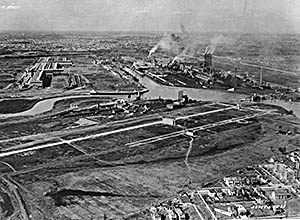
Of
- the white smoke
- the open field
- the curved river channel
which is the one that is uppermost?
the white smoke

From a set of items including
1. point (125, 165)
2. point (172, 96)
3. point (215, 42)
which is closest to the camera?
point (125, 165)

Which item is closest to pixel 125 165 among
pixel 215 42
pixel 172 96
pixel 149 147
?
pixel 149 147

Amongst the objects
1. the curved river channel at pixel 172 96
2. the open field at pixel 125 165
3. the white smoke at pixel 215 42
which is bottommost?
the curved river channel at pixel 172 96

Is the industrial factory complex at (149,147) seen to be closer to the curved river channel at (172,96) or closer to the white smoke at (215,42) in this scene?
the curved river channel at (172,96)

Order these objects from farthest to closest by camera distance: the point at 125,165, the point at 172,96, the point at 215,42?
1. the point at 215,42
2. the point at 172,96
3. the point at 125,165

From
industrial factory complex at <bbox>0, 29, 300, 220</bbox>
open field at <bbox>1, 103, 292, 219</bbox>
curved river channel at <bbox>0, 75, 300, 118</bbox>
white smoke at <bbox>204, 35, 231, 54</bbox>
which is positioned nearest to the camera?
industrial factory complex at <bbox>0, 29, 300, 220</bbox>

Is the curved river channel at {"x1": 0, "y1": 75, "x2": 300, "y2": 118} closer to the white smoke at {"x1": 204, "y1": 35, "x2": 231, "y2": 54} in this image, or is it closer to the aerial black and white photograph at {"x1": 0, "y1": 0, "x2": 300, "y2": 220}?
the aerial black and white photograph at {"x1": 0, "y1": 0, "x2": 300, "y2": 220}

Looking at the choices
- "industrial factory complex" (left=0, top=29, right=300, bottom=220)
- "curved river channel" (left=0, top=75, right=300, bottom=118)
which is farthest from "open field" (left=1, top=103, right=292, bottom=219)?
"curved river channel" (left=0, top=75, right=300, bottom=118)

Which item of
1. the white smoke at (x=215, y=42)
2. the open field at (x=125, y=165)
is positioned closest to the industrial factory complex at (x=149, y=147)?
the open field at (x=125, y=165)

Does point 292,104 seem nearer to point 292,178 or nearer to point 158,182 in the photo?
point 292,178

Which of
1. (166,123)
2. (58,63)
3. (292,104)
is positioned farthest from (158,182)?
(58,63)

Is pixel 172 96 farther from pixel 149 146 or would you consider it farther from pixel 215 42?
pixel 215 42
